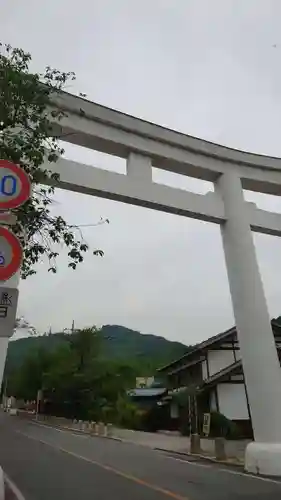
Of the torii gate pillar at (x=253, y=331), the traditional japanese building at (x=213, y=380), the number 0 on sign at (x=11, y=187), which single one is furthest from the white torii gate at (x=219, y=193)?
the traditional japanese building at (x=213, y=380)

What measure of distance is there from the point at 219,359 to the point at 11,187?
930 inches

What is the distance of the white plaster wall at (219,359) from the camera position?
2625 cm

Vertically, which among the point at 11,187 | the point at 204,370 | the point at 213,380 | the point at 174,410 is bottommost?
the point at 11,187

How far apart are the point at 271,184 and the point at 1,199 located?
9711 millimetres

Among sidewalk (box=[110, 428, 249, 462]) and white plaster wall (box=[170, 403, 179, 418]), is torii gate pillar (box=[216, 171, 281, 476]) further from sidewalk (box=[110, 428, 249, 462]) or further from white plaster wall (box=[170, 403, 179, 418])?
white plaster wall (box=[170, 403, 179, 418])

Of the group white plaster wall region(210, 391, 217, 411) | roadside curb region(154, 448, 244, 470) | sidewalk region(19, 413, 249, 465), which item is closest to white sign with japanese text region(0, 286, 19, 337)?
roadside curb region(154, 448, 244, 470)

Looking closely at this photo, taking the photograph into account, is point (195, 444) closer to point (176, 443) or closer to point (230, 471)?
point (176, 443)

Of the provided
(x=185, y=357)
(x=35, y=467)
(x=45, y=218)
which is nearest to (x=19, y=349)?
(x=185, y=357)

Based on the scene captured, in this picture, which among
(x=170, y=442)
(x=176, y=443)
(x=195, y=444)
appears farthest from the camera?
(x=170, y=442)

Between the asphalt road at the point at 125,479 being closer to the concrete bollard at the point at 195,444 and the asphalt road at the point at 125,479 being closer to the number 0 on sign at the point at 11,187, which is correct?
the concrete bollard at the point at 195,444

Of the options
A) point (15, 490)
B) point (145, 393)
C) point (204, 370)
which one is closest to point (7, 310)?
point (15, 490)

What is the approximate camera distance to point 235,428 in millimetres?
21969

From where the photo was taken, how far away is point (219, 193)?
12.0m

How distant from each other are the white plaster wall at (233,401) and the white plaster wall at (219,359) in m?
2.43
